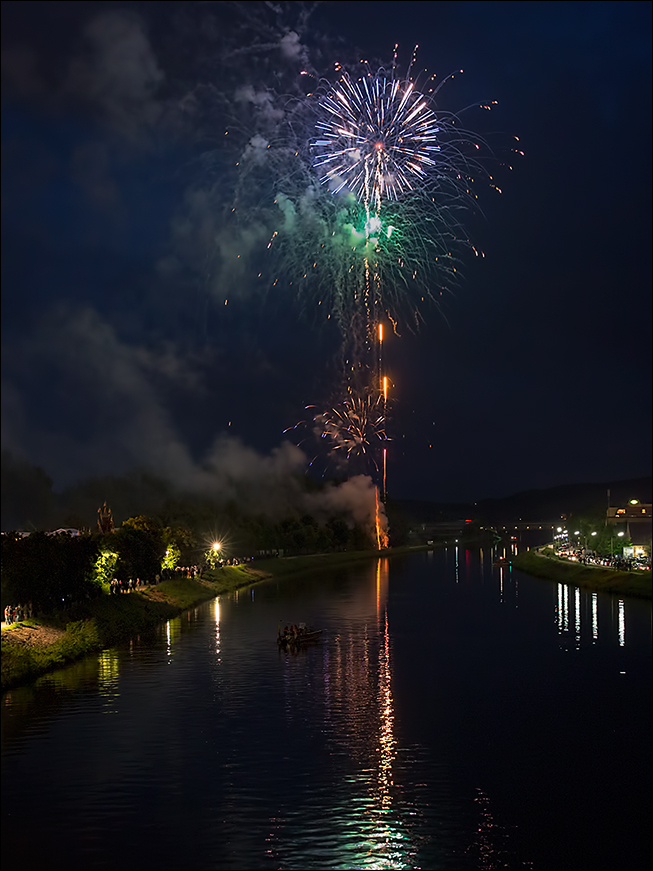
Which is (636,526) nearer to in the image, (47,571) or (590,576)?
(590,576)

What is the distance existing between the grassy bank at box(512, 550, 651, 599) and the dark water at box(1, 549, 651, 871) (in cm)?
3315

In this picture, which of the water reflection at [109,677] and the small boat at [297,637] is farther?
the small boat at [297,637]

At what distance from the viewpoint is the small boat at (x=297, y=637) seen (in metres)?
64.8

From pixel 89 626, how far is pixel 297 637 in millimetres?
14115

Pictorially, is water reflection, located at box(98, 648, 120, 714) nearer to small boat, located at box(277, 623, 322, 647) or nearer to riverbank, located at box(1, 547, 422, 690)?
riverbank, located at box(1, 547, 422, 690)

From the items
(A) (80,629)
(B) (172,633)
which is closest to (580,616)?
(B) (172,633)

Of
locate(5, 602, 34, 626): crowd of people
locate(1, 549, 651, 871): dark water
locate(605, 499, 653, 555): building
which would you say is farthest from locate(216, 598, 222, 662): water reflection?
locate(605, 499, 653, 555): building

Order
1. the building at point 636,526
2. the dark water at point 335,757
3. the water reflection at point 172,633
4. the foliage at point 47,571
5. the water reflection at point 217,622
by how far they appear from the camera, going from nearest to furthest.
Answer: the dark water at point 335,757 → the foliage at point 47,571 → the water reflection at point 217,622 → the water reflection at point 172,633 → the building at point 636,526

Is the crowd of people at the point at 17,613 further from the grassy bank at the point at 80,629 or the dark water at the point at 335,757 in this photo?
the dark water at the point at 335,757

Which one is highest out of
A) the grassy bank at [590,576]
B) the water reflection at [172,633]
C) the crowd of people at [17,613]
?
the crowd of people at [17,613]

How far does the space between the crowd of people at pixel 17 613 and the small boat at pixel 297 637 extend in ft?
55.1

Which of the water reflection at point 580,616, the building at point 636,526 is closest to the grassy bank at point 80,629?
the water reflection at point 580,616

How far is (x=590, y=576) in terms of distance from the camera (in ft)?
378

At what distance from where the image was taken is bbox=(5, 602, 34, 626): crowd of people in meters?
57.0
